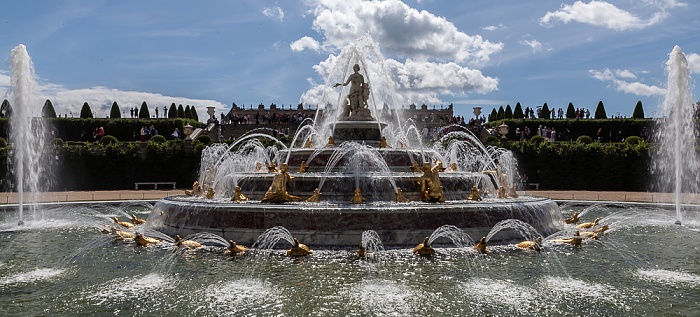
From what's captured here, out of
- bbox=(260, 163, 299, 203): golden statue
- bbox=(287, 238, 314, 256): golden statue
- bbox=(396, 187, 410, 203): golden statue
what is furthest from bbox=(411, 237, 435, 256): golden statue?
bbox=(260, 163, 299, 203): golden statue

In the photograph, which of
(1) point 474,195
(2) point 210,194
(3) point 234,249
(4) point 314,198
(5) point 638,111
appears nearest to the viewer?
(3) point 234,249

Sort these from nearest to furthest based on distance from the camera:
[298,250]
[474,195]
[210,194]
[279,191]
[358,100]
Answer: [298,250] < [279,191] < [474,195] < [210,194] < [358,100]

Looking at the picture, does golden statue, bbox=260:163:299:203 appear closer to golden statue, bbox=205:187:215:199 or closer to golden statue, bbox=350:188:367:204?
golden statue, bbox=350:188:367:204

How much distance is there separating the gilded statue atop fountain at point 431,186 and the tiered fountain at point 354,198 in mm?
27

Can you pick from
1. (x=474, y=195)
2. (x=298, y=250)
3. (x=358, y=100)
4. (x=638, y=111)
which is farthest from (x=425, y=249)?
(x=638, y=111)

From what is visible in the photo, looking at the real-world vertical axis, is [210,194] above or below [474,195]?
below

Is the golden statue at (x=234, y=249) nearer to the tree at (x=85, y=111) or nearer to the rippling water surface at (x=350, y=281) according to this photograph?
the rippling water surface at (x=350, y=281)

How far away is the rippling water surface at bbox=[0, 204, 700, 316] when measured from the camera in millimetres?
9328

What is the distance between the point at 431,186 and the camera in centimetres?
1664

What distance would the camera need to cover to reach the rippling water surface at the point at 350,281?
9328mm

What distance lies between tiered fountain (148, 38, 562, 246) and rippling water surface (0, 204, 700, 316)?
2.69 ft

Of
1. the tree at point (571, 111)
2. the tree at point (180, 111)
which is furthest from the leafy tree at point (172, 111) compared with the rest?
the tree at point (571, 111)

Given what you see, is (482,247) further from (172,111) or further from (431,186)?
(172,111)

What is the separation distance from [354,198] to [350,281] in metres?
5.45
